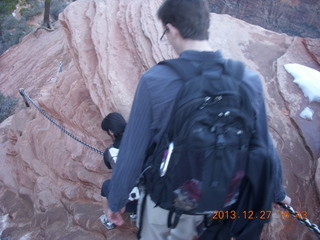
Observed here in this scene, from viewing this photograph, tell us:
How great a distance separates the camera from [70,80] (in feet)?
14.6

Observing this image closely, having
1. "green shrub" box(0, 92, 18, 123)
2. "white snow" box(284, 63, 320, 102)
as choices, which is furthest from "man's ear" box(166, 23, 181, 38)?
"green shrub" box(0, 92, 18, 123)

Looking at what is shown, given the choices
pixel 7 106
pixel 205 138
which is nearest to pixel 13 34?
pixel 7 106

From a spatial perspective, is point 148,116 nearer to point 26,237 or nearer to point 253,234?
point 253,234

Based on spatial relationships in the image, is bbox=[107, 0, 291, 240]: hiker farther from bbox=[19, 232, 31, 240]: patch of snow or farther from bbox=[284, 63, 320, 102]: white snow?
bbox=[19, 232, 31, 240]: patch of snow

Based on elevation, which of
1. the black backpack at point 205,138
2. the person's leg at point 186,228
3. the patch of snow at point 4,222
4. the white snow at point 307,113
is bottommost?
the patch of snow at point 4,222

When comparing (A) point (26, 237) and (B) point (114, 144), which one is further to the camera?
(A) point (26, 237)

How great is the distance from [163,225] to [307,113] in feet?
6.06

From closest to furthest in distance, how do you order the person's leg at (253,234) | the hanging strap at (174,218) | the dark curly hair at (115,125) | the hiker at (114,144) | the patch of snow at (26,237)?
1. the hanging strap at (174,218)
2. the person's leg at (253,234)
3. the hiker at (114,144)
4. the dark curly hair at (115,125)
5. the patch of snow at (26,237)

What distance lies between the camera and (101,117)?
12.5 feet

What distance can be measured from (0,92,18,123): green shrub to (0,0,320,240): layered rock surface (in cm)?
289

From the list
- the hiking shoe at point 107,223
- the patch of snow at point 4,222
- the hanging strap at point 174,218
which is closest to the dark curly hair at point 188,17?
the hanging strap at point 174,218

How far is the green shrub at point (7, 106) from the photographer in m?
7.34

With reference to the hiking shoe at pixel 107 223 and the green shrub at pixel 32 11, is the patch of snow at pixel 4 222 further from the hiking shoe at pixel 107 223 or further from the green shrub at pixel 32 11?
the green shrub at pixel 32 11

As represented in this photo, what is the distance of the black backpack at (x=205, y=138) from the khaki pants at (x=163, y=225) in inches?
5.8
